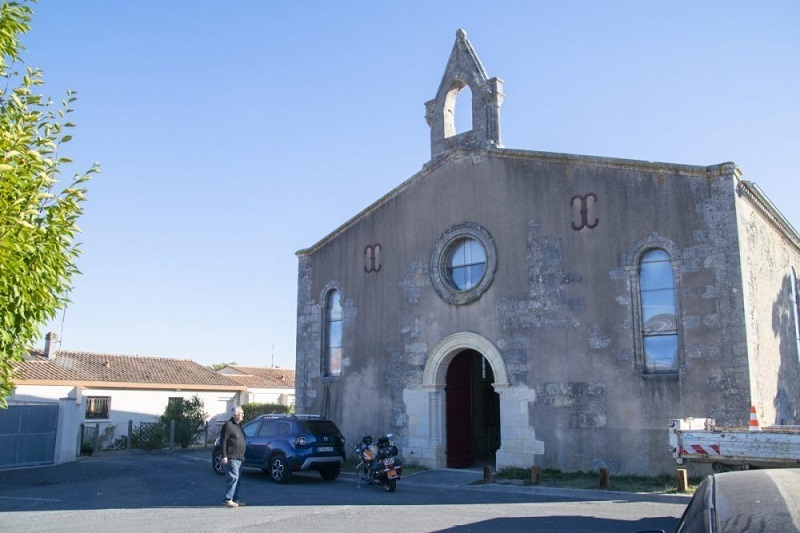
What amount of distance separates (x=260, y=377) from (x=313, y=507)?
30636mm

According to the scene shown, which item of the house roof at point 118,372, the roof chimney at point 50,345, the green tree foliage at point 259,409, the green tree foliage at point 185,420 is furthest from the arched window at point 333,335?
the roof chimney at point 50,345

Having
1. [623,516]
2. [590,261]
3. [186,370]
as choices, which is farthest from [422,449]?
[186,370]

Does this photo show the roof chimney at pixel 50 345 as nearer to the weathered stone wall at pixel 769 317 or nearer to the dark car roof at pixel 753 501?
the weathered stone wall at pixel 769 317

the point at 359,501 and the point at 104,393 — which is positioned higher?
the point at 104,393

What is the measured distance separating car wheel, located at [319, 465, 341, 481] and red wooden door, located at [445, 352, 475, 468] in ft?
9.34

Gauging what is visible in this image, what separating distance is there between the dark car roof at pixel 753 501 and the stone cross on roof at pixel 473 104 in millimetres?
13103

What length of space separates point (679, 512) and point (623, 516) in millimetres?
891

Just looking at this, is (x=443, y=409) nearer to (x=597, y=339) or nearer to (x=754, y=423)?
(x=597, y=339)

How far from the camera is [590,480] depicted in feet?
42.7

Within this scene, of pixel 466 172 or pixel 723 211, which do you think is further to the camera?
pixel 466 172

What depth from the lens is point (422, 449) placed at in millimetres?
16188

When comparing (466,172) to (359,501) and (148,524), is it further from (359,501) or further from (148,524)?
(148,524)

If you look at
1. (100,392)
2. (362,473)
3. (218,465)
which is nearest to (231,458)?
(362,473)

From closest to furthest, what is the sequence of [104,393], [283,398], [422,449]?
[422,449], [104,393], [283,398]
